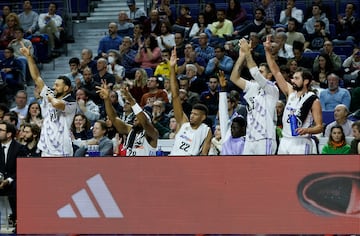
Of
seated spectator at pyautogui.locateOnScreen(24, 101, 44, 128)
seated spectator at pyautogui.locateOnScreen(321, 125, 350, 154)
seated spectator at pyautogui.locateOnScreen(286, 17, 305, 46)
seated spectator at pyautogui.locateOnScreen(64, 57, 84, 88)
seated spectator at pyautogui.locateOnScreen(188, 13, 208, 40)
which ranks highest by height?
seated spectator at pyautogui.locateOnScreen(286, 17, 305, 46)

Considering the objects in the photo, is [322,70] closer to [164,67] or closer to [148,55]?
[164,67]

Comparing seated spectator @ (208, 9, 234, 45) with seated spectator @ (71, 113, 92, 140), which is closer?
seated spectator @ (71, 113, 92, 140)

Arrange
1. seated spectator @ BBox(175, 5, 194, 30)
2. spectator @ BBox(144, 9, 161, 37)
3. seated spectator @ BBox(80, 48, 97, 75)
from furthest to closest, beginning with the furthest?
seated spectator @ BBox(175, 5, 194, 30)
spectator @ BBox(144, 9, 161, 37)
seated spectator @ BBox(80, 48, 97, 75)

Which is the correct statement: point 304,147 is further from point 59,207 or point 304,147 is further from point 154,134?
point 59,207

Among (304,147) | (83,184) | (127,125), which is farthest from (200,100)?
(83,184)

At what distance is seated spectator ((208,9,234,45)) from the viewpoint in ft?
64.1

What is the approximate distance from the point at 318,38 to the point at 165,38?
317 centimetres

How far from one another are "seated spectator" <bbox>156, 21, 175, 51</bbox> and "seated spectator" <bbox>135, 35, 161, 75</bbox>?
0.18 metres

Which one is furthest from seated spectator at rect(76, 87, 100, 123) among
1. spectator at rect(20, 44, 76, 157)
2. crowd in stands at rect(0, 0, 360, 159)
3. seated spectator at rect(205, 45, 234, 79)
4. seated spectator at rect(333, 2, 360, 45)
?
seated spectator at rect(333, 2, 360, 45)

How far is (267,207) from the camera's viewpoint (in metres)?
10.4

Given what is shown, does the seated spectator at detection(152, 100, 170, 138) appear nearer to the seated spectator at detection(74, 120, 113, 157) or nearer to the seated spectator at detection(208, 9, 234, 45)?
the seated spectator at detection(74, 120, 113, 157)

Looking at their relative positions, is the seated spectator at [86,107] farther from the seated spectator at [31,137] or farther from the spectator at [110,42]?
the spectator at [110,42]

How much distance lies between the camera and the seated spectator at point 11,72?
65.1 ft

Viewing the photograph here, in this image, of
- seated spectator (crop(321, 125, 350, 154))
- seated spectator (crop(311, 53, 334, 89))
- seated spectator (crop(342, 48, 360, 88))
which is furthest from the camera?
seated spectator (crop(342, 48, 360, 88))
